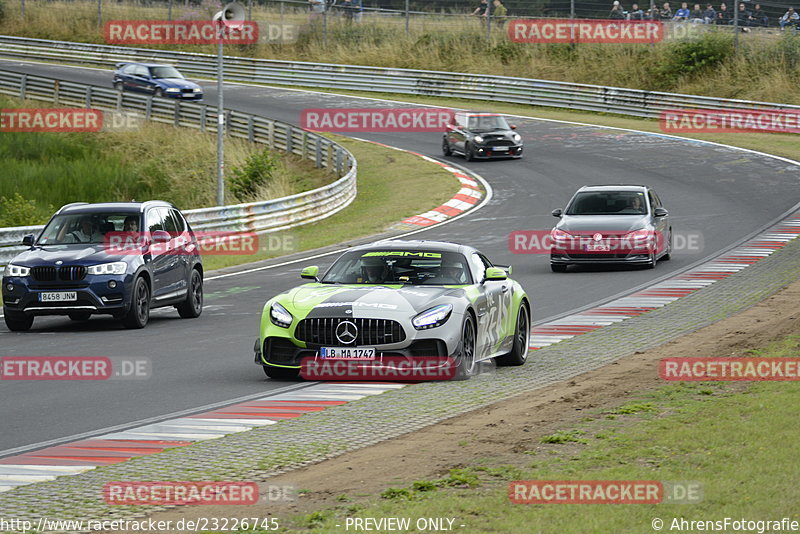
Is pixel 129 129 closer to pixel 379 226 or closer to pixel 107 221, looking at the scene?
pixel 379 226

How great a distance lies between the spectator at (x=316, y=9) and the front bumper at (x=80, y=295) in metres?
48.8

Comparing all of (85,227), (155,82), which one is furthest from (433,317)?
(155,82)

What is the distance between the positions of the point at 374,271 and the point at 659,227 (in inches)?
473

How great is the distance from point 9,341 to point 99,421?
6015mm

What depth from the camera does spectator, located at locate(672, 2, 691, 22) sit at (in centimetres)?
5328

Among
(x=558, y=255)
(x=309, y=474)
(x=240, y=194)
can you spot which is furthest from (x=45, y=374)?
(x=240, y=194)

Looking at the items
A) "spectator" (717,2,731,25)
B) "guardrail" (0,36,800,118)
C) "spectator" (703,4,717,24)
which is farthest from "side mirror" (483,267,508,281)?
"spectator" (703,4,717,24)

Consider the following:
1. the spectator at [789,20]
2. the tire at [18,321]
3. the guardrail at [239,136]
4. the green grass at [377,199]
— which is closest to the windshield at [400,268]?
the tire at [18,321]

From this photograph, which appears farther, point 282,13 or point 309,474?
point 282,13

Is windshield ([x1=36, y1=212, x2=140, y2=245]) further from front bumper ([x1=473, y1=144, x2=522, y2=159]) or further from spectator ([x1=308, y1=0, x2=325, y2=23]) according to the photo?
spectator ([x1=308, y1=0, x2=325, y2=23])

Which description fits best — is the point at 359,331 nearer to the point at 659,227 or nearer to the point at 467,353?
the point at 467,353

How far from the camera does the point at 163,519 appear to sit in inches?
274

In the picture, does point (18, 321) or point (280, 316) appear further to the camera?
point (18, 321)

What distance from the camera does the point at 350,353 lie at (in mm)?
11742
